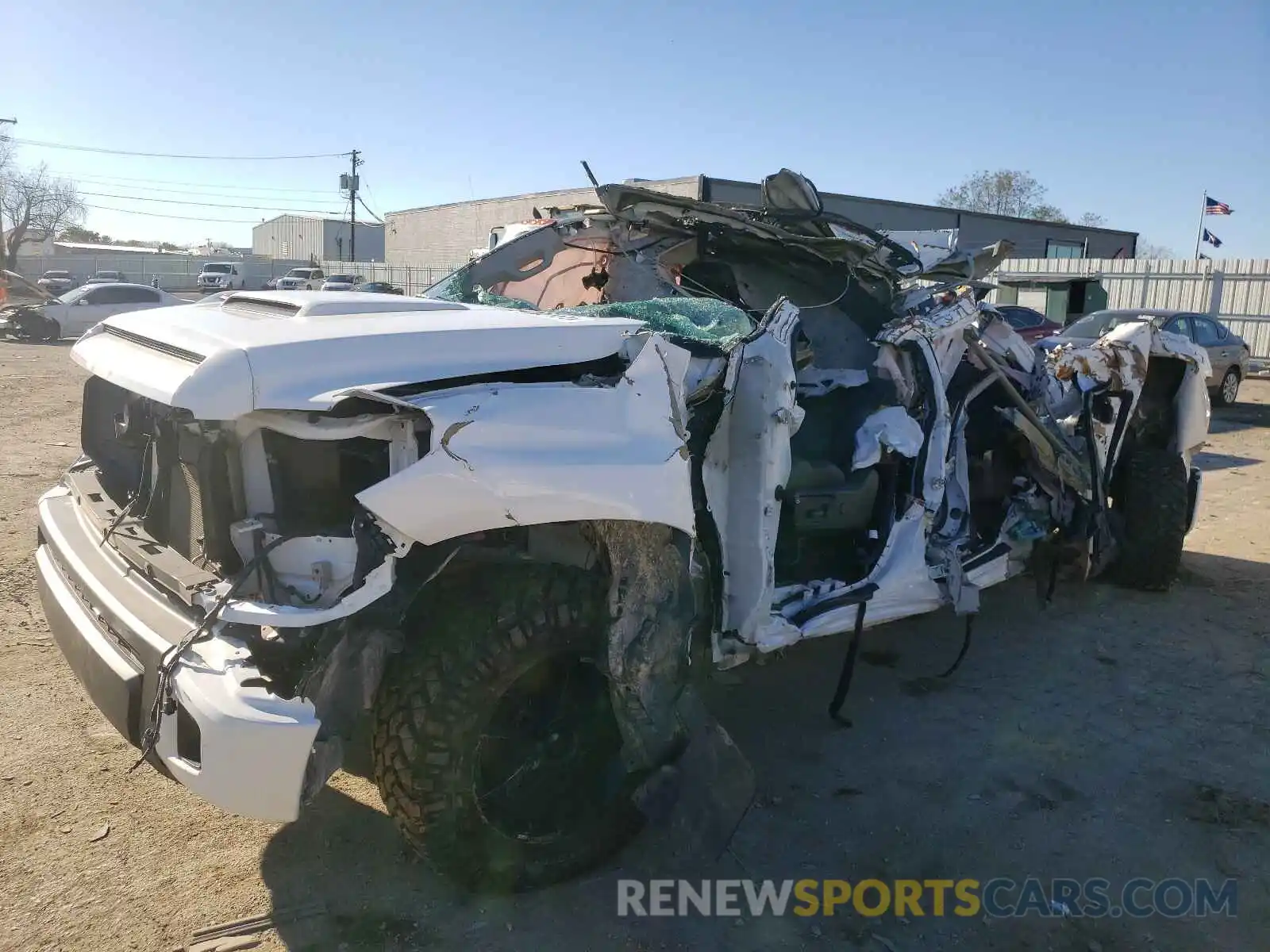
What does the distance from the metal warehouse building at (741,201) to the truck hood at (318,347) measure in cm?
1996

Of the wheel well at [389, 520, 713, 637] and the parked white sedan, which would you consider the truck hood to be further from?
the parked white sedan

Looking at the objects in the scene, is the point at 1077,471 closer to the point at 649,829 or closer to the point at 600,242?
the point at 600,242

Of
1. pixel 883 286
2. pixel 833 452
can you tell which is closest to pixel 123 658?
pixel 833 452

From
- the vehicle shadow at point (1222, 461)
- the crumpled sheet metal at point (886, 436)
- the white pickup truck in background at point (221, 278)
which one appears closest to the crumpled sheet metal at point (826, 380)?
the crumpled sheet metal at point (886, 436)

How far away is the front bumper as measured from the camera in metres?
2.18

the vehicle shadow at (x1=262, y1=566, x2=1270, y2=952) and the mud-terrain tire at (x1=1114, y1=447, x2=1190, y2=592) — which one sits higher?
the mud-terrain tire at (x1=1114, y1=447, x2=1190, y2=592)

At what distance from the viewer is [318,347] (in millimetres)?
2441

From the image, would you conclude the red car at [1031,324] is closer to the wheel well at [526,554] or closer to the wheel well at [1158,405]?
the wheel well at [1158,405]

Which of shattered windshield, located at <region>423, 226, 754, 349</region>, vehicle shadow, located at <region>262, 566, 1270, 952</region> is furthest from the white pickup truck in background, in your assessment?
vehicle shadow, located at <region>262, 566, 1270, 952</region>

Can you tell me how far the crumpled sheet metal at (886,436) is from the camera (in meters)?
3.90

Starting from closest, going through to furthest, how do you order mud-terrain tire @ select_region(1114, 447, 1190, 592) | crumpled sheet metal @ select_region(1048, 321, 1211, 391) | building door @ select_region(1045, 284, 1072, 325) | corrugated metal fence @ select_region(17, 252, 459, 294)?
crumpled sheet metal @ select_region(1048, 321, 1211, 391) → mud-terrain tire @ select_region(1114, 447, 1190, 592) → building door @ select_region(1045, 284, 1072, 325) → corrugated metal fence @ select_region(17, 252, 459, 294)

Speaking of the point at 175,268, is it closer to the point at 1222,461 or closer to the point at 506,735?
the point at 1222,461

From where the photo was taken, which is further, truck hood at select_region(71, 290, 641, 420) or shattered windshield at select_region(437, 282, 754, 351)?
shattered windshield at select_region(437, 282, 754, 351)

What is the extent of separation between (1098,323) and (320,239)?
58960 millimetres
